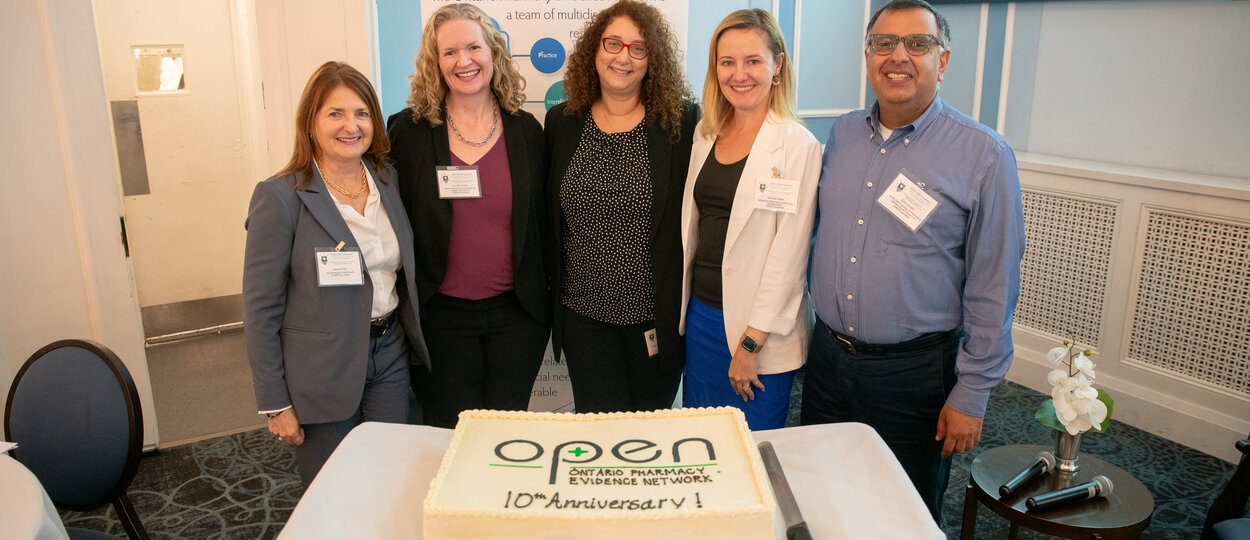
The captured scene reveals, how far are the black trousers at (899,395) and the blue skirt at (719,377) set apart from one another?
0.44ft

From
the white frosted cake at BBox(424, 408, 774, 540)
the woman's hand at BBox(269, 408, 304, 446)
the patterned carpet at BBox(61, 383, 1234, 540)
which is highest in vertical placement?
the white frosted cake at BBox(424, 408, 774, 540)

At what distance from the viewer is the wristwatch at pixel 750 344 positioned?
2.22 meters

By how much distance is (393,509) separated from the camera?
1295 mm

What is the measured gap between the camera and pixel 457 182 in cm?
236

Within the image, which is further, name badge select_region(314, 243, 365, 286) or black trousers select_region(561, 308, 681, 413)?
black trousers select_region(561, 308, 681, 413)

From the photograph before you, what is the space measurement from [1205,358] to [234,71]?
505 centimetres

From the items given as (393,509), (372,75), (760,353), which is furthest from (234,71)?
(393,509)

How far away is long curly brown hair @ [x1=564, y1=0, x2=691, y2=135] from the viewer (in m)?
2.41

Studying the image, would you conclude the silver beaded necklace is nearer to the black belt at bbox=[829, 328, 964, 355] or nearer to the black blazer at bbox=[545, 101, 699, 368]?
the black blazer at bbox=[545, 101, 699, 368]

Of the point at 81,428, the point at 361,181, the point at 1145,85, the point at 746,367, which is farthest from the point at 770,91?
the point at 1145,85

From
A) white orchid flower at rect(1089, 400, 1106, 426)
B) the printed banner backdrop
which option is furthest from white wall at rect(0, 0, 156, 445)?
white orchid flower at rect(1089, 400, 1106, 426)

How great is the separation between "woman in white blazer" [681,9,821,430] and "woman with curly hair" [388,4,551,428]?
0.50 meters

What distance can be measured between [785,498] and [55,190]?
299 cm

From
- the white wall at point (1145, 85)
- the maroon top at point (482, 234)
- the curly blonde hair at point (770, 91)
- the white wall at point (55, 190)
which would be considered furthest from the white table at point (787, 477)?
the white wall at point (1145, 85)
